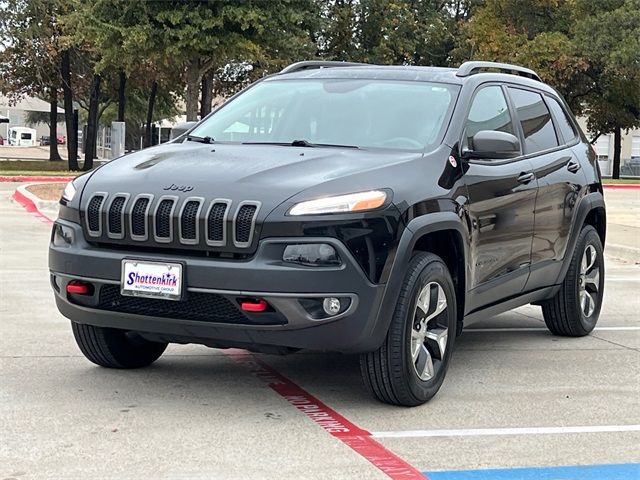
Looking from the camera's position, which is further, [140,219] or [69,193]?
[69,193]

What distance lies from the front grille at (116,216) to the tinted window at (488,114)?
6.75 feet

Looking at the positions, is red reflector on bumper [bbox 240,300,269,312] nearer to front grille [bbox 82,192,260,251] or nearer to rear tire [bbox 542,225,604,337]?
front grille [bbox 82,192,260,251]

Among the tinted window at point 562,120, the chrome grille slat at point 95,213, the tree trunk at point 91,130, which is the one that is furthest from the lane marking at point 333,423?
the tree trunk at point 91,130

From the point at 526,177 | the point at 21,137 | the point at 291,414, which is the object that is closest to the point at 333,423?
the point at 291,414

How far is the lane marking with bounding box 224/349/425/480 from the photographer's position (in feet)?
14.2

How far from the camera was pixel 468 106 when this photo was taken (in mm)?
6086

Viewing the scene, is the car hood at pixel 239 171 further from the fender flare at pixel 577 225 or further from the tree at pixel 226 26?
the tree at pixel 226 26

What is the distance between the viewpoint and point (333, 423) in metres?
4.99

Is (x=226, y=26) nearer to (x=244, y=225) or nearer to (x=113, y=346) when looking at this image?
(x=113, y=346)

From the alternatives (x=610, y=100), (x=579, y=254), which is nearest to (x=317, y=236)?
(x=579, y=254)

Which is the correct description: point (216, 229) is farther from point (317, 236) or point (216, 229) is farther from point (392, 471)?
point (392, 471)

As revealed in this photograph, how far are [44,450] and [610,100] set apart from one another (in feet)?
156

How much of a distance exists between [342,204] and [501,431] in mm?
1364

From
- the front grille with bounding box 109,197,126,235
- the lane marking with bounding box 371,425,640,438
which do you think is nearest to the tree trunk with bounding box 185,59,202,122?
the front grille with bounding box 109,197,126,235
